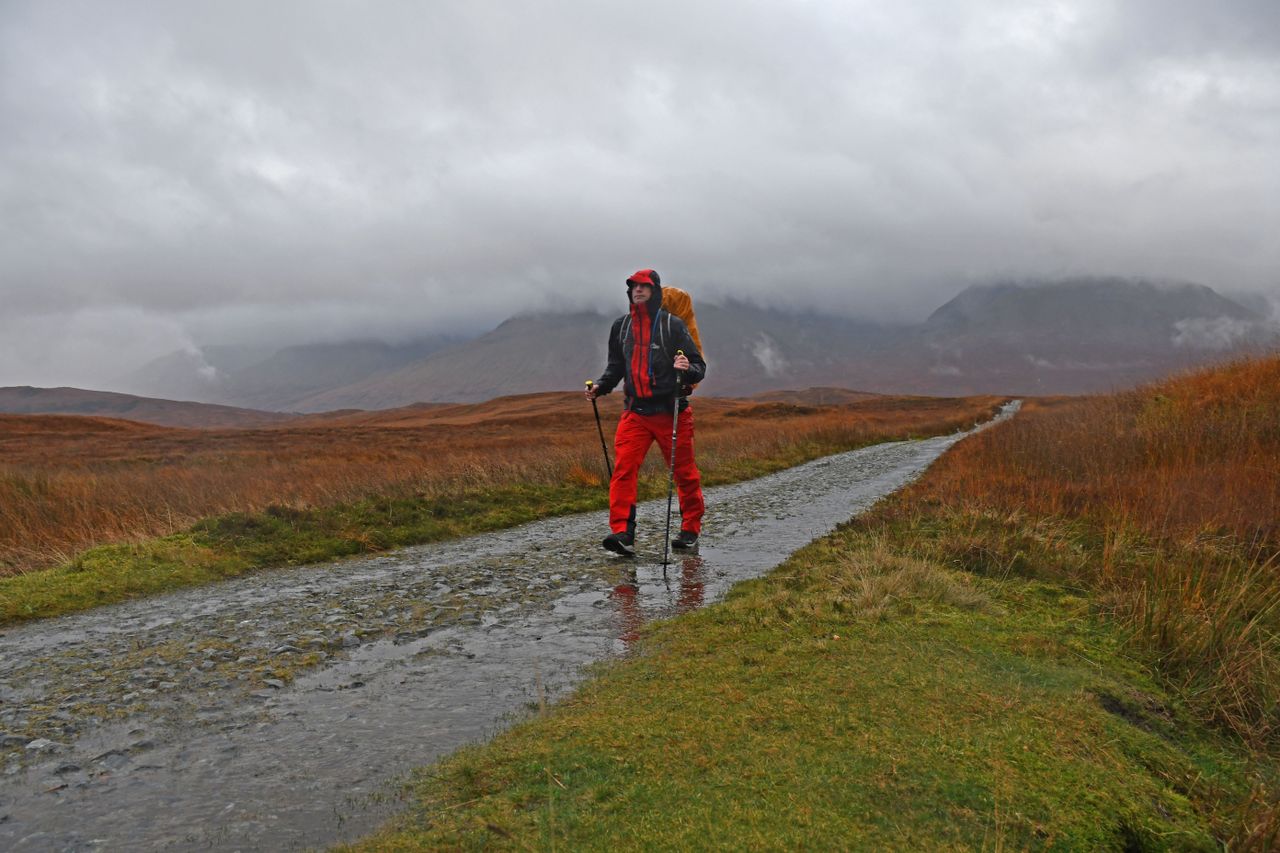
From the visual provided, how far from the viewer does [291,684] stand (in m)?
5.24

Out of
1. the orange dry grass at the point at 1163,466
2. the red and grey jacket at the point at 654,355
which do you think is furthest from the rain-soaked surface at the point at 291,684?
the orange dry grass at the point at 1163,466

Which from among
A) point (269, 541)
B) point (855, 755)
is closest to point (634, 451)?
point (269, 541)

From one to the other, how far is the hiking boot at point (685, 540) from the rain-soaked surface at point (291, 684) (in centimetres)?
29

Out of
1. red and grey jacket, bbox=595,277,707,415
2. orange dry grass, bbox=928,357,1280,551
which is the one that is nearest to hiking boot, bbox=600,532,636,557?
red and grey jacket, bbox=595,277,707,415

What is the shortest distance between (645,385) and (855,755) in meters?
6.62

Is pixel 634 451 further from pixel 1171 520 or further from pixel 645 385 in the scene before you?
pixel 1171 520

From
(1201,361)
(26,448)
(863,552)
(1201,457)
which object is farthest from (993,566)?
(26,448)

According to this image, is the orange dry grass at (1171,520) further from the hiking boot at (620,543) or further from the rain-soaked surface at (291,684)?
the hiking boot at (620,543)

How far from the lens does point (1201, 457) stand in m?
11.7

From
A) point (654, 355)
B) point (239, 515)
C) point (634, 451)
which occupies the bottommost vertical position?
point (239, 515)

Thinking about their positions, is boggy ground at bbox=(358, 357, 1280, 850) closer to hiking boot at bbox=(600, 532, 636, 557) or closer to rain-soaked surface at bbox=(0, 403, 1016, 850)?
rain-soaked surface at bbox=(0, 403, 1016, 850)

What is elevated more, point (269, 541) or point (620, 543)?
point (269, 541)

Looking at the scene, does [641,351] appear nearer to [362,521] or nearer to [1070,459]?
[362,521]

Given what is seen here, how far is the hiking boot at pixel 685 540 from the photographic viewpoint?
33.8 feet
